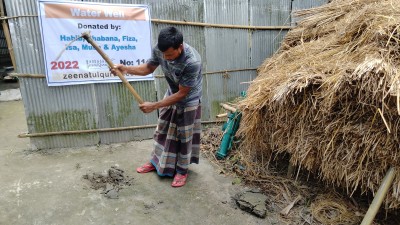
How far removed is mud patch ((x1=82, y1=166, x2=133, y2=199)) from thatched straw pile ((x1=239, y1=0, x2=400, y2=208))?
4.99 ft

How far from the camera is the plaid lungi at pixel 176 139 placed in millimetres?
2945

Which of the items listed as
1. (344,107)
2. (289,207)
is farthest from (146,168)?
(344,107)

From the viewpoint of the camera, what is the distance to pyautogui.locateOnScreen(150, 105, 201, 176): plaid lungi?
295cm

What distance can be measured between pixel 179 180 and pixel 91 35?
2.24 metres

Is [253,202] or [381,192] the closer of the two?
[381,192]

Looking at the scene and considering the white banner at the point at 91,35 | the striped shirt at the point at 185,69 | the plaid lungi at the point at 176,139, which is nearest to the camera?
the striped shirt at the point at 185,69

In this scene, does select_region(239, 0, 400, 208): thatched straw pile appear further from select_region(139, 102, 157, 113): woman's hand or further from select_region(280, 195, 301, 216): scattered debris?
select_region(139, 102, 157, 113): woman's hand

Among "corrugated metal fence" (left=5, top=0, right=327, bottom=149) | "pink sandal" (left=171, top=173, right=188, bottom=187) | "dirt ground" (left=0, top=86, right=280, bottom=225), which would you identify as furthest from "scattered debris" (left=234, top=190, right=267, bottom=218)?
"corrugated metal fence" (left=5, top=0, right=327, bottom=149)

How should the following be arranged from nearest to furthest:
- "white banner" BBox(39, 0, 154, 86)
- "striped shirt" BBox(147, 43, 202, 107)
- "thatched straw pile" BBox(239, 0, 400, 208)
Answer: "thatched straw pile" BBox(239, 0, 400, 208) → "striped shirt" BBox(147, 43, 202, 107) → "white banner" BBox(39, 0, 154, 86)

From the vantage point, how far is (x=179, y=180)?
3051 mm

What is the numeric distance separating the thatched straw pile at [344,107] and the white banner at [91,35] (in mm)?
1873

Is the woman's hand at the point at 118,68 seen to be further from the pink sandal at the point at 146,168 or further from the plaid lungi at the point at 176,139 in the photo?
the pink sandal at the point at 146,168

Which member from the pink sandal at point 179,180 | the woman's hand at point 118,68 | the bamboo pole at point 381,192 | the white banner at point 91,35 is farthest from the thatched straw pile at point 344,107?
the white banner at point 91,35

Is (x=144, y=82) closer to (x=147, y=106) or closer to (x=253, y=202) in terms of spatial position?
(x=147, y=106)
